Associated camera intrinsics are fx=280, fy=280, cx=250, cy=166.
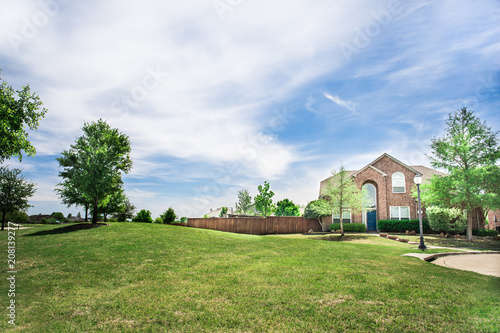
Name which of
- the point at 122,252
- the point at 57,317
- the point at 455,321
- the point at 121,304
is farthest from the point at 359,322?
the point at 122,252

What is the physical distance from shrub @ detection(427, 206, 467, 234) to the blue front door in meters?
7.34

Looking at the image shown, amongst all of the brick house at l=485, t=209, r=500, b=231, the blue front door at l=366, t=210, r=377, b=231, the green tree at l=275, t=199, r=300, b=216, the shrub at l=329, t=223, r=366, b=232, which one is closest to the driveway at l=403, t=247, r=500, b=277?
the shrub at l=329, t=223, r=366, b=232

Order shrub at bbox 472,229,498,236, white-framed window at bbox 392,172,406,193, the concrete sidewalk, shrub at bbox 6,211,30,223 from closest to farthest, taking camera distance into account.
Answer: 1. the concrete sidewalk
2. shrub at bbox 472,229,498,236
3. shrub at bbox 6,211,30,223
4. white-framed window at bbox 392,172,406,193

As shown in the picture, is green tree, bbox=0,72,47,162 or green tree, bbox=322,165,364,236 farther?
green tree, bbox=322,165,364,236

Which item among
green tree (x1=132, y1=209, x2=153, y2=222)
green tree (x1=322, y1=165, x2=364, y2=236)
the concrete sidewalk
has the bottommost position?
the concrete sidewalk

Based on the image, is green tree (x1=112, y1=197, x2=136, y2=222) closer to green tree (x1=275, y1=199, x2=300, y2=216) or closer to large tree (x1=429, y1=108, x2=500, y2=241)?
large tree (x1=429, y1=108, x2=500, y2=241)

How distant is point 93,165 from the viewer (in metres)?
21.9

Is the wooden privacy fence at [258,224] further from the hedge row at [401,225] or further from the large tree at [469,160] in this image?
the large tree at [469,160]

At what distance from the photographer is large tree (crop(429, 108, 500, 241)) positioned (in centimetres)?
2341

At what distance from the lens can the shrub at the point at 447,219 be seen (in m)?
27.5

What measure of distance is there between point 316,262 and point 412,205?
28216 millimetres

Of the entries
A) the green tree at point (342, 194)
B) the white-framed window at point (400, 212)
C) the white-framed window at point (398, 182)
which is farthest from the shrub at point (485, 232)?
the green tree at point (342, 194)

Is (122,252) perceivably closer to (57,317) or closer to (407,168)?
(57,317)

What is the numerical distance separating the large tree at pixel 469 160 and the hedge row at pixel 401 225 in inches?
210
